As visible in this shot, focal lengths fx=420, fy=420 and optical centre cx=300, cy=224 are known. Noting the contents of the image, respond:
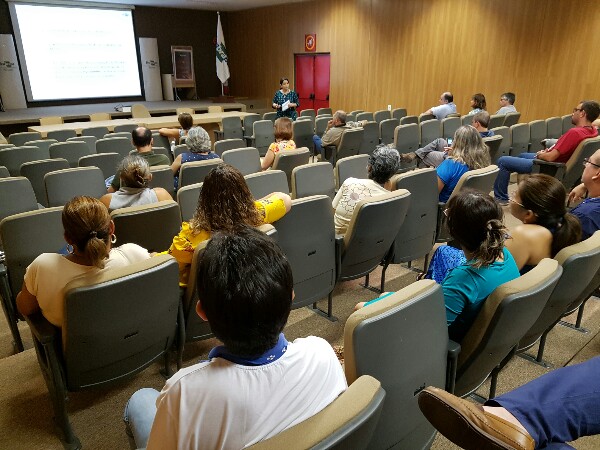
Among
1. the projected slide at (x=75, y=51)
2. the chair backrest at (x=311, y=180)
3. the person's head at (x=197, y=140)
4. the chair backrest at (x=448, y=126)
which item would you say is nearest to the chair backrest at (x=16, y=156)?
the person's head at (x=197, y=140)

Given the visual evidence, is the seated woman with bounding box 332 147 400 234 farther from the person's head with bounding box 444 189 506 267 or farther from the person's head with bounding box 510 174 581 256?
the person's head with bounding box 444 189 506 267

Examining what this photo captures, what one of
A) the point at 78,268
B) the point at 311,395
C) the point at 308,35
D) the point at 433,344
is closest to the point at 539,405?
the point at 433,344

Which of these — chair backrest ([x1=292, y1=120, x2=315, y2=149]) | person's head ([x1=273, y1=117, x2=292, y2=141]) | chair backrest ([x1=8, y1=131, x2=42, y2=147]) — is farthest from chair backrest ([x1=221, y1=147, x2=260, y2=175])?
chair backrest ([x1=8, y1=131, x2=42, y2=147])

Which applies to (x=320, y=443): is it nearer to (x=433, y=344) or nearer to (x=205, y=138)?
(x=433, y=344)

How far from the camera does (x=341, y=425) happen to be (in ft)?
2.71

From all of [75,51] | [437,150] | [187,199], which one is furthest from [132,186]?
[75,51]

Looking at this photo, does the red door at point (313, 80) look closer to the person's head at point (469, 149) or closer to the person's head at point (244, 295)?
the person's head at point (469, 149)

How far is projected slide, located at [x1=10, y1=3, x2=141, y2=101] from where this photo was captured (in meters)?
11.4

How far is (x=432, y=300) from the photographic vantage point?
1343 millimetres

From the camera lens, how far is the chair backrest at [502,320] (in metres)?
1.45

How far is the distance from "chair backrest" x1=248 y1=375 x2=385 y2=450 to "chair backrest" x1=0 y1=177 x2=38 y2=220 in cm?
313

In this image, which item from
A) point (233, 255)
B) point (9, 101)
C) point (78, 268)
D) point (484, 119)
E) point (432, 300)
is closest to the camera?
point (233, 255)

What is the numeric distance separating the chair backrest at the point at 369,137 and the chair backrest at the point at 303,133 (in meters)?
1.07

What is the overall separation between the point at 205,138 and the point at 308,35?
364 inches
